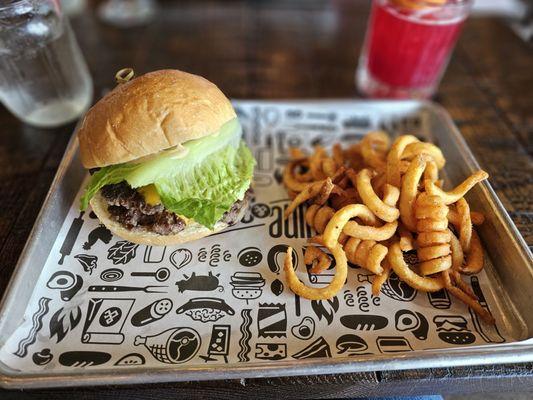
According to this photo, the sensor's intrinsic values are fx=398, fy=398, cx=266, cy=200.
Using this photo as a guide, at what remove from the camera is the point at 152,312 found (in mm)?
1567

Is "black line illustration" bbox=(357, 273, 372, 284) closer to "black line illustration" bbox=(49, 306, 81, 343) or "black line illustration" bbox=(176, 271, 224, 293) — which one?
"black line illustration" bbox=(176, 271, 224, 293)

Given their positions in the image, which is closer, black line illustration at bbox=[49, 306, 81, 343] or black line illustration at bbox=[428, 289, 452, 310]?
black line illustration at bbox=[49, 306, 81, 343]

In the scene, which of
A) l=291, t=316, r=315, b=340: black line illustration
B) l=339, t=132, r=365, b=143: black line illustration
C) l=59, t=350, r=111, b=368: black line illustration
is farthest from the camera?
l=339, t=132, r=365, b=143: black line illustration

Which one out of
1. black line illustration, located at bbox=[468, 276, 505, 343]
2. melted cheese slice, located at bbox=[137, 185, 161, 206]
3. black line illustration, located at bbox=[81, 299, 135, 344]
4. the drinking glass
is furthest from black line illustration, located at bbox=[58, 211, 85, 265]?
black line illustration, located at bbox=[468, 276, 505, 343]

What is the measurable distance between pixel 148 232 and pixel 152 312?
348 millimetres

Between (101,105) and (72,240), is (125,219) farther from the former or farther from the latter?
(101,105)

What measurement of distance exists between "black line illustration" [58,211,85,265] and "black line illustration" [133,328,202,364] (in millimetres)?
543

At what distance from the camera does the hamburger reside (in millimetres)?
1587

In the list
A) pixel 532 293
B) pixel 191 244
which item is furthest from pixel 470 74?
pixel 191 244

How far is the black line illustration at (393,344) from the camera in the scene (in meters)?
1.45

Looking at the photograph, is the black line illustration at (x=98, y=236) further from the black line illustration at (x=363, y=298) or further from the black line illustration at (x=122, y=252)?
the black line illustration at (x=363, y=298)

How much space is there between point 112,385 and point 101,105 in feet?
3.56

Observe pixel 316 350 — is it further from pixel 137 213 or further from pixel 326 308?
pixel 137 213

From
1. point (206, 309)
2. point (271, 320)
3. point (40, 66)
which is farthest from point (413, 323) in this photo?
point (40, 66)
